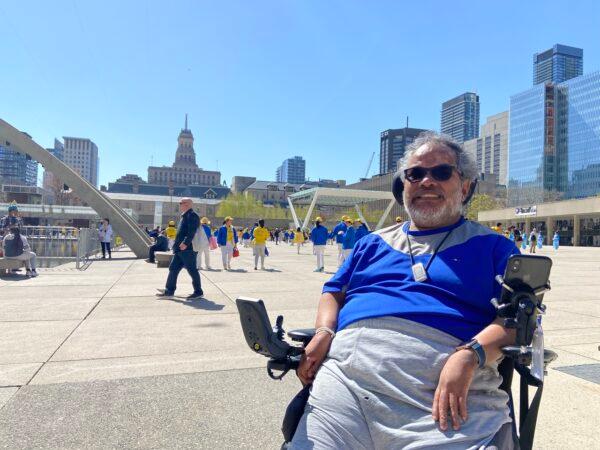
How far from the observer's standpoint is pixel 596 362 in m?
4.35

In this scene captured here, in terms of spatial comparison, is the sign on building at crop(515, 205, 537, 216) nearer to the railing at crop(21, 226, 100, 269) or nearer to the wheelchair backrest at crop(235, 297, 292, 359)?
the railing at crop(21, 226, 100, 269)

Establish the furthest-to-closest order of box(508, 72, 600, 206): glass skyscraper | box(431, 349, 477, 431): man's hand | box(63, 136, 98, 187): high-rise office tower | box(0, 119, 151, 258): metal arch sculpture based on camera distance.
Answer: box(63, 136, 98, 187): high-rise office tower, box(508, 72, 600, 206): glass skyscraper, box(0, 119, 151, 258): metal arch sculpture, box(431, 349, 477, 431): man's hand

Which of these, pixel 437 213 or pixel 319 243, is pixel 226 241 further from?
pixel 437 213

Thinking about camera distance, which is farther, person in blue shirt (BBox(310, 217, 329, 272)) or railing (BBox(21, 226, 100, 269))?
railing (BBox(21, 226, 100, 269))

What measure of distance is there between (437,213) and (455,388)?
0.87 meters

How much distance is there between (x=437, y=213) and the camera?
7.47 feet

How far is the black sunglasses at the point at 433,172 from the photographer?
90.2 inches

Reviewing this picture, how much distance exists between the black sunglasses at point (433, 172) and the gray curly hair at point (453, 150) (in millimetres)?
70

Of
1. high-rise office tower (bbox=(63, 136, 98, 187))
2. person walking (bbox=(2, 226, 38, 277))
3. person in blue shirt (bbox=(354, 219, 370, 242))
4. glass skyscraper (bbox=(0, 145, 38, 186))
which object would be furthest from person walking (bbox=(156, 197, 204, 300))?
high-rise office tower (bbox=(63, 136, 98, 187))

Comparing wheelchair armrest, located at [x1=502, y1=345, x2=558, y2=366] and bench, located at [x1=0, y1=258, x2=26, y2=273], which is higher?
wheelchair armrest, located at [x1=502, y1=345, x2=558, y2=366]

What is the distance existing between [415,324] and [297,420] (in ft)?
2.09

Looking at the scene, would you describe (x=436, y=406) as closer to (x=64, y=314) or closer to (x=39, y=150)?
(x=64, y=314)

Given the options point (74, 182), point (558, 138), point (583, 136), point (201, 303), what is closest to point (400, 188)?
point (201, 303)

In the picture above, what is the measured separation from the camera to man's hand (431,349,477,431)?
1.68 metres
